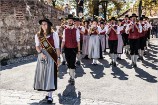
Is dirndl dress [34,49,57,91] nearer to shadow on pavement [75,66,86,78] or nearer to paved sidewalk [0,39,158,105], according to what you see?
paved sidewalk [0,39,158,105]

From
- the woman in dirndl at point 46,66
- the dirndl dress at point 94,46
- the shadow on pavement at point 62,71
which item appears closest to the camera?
the woman in dirndl at point 46,66

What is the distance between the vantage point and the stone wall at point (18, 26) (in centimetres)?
1253

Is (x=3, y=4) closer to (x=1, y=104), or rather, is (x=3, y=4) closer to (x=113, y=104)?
(x=1, y=104)

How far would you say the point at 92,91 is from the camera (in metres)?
7.62

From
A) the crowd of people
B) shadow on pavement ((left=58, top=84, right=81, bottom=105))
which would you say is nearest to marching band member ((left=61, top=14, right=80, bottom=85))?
the crowd of people

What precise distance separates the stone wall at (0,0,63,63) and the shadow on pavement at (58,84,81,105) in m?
5.22

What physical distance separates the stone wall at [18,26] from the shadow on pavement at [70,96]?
17.1ft

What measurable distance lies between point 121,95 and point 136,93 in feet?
1.39

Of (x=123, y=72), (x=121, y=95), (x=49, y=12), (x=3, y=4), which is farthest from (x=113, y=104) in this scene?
(x=49, y=12)

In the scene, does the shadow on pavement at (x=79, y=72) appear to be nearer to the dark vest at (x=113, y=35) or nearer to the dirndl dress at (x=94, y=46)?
the dirndl dress at (x=94, y=46)

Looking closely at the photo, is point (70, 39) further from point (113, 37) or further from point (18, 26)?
point (18, 26)

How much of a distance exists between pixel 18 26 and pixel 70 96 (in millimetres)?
6991

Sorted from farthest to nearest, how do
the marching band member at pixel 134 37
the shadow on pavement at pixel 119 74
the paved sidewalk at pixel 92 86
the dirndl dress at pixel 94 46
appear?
the dirndl dress at pixel 94 46
the marching band member at pixel 134 37
the shadow on pavement at pixel 119 74
the paved sidewalk at pixel 92 86

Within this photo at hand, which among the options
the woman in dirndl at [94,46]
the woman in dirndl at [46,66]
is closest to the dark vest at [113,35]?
the woman in dirndl at [94,46]
